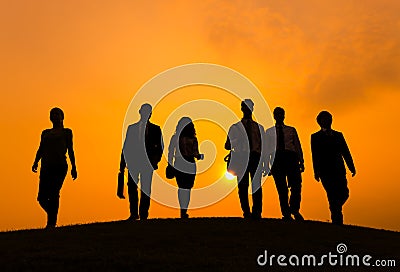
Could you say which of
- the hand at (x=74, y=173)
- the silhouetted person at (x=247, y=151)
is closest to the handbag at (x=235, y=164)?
the silhouetted person at (x=247, y=151)

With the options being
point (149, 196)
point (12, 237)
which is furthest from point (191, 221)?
point (12, 237)

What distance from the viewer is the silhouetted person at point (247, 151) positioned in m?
18.1

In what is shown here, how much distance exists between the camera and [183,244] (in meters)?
14.5

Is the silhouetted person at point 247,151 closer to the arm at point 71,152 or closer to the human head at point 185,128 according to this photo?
the human head at point 185,128

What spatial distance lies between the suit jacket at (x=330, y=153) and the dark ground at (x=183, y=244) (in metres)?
1.61

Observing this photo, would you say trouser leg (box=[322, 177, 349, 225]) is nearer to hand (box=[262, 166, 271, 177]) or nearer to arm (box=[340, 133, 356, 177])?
arm (box=[340, 133, 356, 177])

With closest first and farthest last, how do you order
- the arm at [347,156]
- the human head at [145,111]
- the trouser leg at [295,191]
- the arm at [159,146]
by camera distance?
the trouser leg at [295,191] → the arm at [347,156] → the human head at [145,111] → the arm at [159,146]

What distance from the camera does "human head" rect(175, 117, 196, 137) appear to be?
19812 mm

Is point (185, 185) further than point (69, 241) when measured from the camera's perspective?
Yes

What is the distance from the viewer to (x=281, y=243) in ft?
49.2

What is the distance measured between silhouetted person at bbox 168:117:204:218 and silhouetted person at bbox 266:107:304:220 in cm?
237

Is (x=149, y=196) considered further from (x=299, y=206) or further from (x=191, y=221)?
(x=299, y=206)

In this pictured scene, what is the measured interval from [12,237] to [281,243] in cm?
631

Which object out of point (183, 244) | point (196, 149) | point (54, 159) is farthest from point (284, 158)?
point (54, 159)
